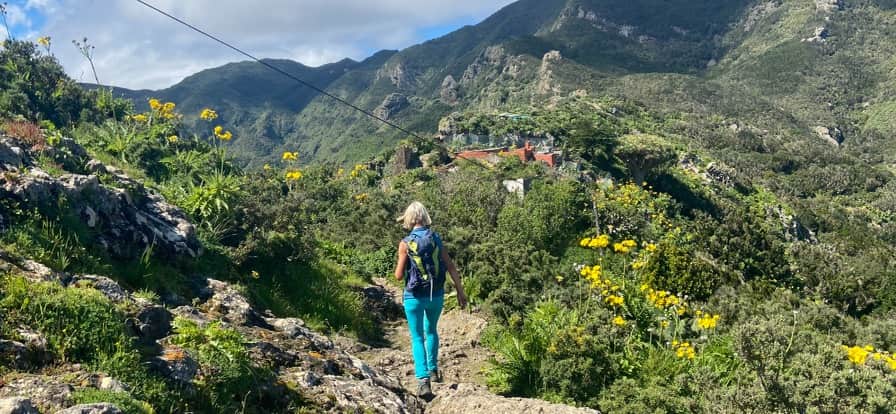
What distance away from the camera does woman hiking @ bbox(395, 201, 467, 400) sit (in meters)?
4.61

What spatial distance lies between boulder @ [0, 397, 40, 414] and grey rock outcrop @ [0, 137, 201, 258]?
2.80 metres

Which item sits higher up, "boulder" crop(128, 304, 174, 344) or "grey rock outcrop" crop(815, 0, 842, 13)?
"grey rock outcrop" crop(815, 0, 842, 13)

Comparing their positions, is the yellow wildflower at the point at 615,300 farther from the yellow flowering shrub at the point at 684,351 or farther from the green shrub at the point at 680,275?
the green shrub at the point at 680,275

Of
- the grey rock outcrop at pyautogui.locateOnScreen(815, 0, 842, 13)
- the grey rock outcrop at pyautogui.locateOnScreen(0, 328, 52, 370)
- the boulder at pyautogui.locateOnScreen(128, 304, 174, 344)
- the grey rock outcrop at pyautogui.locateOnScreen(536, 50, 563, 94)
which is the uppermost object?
the grey rock outcrop at pyautogui.locateOnScreen(815, 0, 842, 13)

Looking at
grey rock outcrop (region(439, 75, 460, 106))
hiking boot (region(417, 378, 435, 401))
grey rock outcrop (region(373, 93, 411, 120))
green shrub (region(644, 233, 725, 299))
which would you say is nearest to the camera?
hiking boot (region(417, 378, 435, 401))

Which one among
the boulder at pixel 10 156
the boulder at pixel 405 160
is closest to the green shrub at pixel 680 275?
the boulder at pixel 10 156

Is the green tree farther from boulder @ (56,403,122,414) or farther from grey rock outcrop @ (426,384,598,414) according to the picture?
boulder @ (56,403,122,414)

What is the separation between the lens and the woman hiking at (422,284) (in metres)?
4.61

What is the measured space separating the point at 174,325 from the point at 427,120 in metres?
147

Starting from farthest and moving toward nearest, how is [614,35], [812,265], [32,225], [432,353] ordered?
[614,35] < [812,265] < [432,353] < [32,225]

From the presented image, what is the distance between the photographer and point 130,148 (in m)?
9.97

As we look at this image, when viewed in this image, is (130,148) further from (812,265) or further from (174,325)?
(812,265)

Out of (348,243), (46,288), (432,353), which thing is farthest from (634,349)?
(348,243)

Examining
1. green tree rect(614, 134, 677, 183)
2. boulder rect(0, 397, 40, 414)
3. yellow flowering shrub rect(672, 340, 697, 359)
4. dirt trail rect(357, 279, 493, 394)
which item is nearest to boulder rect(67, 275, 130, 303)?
boulder rect(0, 397, 40, 414)
